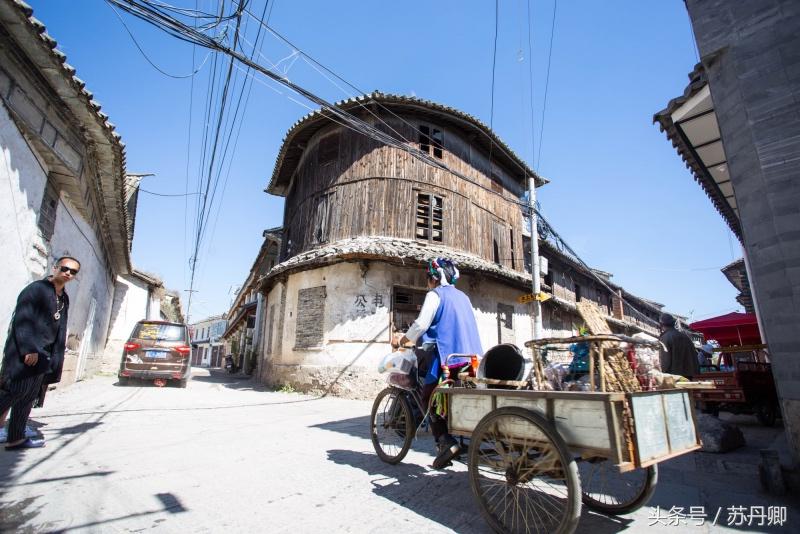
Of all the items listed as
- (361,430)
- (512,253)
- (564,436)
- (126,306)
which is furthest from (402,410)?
(126,306)

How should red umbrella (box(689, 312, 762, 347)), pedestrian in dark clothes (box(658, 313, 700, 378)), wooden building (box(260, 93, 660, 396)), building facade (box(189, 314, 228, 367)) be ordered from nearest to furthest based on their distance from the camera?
pedestrian in dark clothes (box(658, 313, 700, 378)) → wooden building (box(260, 93, 660, 396)) → red umbrella (box(689, 312, 762, 347)) → building facade (box(189, 314, 228, 367))

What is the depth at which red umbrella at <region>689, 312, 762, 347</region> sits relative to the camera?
37.8 ft

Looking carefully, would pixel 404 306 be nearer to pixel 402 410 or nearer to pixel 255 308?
pixel 402 410

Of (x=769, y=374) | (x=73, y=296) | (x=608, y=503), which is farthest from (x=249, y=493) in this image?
(x=769, y=374)

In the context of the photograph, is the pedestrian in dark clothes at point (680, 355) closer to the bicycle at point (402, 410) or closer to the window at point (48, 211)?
the bicycle at point (402, 410)

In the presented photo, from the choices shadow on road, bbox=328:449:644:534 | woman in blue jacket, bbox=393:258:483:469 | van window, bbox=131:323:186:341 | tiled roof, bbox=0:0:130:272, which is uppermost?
tiled roof, bbox=0:0:130:272

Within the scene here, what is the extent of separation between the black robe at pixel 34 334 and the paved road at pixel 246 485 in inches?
31.1

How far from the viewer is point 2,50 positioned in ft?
14.6

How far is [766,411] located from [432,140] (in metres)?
11.1

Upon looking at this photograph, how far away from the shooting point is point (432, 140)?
13312mm

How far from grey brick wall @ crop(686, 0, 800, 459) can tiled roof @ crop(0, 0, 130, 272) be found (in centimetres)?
781

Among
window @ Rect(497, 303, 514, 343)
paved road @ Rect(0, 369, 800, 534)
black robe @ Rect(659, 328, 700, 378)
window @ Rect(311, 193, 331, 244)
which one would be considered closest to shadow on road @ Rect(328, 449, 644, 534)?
paved road @ Rect(0, 369, 800, 534)

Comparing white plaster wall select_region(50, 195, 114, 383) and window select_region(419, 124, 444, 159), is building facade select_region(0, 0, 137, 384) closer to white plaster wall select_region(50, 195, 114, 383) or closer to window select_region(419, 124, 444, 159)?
white plaster wall select_region(50, 195, 114, 383)

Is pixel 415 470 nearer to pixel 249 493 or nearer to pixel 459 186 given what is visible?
pixel 249 493
